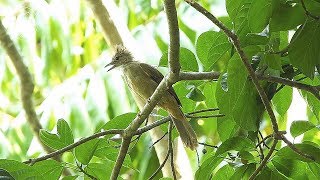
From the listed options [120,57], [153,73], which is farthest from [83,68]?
[153,73]

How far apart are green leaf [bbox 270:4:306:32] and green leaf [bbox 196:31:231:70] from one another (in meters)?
0.17

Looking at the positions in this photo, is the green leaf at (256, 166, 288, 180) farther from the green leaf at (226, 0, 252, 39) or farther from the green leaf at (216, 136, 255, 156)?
the green leaf at (226, 0, 252, 39)

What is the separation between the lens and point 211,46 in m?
1.17

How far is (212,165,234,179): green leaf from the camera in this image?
128 cm

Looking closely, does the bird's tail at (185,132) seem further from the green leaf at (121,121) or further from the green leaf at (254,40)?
the green leaf at (254,40)

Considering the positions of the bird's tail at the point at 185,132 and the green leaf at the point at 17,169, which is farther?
the bird's tail at the point at 185,132

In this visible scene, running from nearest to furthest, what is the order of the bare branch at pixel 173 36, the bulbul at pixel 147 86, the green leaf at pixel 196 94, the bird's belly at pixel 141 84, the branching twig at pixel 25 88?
the bare branch at pixel 173 36
the green leaf at pixel 196 94
the bulbul at pixel 147 86
the bird's belly at pixel 141 84
the branching twig at pixel 25 88

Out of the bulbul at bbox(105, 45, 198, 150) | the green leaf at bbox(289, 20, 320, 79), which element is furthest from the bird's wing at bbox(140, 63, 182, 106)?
the green leaf at bbox(289, 20, 320, 79)

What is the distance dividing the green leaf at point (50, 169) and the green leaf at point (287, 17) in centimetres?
52

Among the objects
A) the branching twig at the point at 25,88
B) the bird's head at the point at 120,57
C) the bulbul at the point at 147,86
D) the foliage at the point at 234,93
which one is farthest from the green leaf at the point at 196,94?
the branching twig at the point at 25,88

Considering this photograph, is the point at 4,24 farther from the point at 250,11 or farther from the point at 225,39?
the point at 250,11

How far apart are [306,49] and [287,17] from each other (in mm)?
70

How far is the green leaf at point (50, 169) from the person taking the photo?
4.06 ft

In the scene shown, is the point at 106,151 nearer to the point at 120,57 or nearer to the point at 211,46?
the point at 211,46
